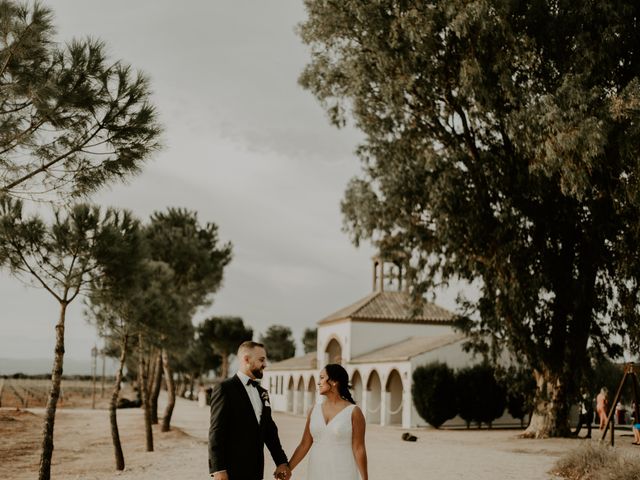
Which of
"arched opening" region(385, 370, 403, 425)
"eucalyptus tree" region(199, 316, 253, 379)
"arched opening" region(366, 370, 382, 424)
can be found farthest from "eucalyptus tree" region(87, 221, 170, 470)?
"eucalyptus tree" region(199, 316, 253, 379)

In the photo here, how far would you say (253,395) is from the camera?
5383 millimetres

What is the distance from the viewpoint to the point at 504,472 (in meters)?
14.5

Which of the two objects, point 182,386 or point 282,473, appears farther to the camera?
point 182,386

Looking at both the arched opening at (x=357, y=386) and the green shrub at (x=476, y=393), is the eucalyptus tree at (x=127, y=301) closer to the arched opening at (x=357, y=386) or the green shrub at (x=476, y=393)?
the green shrub at (x=476, y=393)

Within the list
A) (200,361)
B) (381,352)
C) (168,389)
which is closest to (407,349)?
(381,352)

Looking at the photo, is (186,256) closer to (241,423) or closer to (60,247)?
(60,247)

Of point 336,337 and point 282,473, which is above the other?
point 336,337

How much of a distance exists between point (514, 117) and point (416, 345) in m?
22.4

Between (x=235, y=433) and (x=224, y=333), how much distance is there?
81.7 metres

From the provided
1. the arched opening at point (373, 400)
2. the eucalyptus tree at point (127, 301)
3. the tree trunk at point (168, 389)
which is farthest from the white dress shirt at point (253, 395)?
the arched opening at point (373, 400)

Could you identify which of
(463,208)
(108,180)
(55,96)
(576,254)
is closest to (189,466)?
(108,180)

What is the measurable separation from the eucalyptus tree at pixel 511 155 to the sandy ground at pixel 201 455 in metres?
3.87

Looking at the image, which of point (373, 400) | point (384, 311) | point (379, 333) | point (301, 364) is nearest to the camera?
point (373, 400)

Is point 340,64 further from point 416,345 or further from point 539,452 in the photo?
point 416,345
